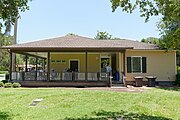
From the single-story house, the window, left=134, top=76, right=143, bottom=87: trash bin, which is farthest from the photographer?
the window

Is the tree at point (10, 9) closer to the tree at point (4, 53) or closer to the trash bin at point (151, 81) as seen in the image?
the trash bin at point (151, 81)

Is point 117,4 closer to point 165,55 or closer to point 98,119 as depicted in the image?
point 98,119

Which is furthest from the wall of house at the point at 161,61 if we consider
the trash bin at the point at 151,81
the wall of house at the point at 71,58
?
the wall of house at the point at 71,58

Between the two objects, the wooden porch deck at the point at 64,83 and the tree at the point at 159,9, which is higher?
the tree at the point at 159,9

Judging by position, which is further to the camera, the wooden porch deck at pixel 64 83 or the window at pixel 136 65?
the window at pixel 136 65

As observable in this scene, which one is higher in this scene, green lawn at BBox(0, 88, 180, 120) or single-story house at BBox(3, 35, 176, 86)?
single-story house at BBox(3, 35, 176, 86)

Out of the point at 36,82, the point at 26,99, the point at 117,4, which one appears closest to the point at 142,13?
the point at 117,4

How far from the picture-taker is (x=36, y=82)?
73.8ft

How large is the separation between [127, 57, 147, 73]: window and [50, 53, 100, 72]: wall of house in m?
3.34

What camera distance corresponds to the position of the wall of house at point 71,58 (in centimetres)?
2667

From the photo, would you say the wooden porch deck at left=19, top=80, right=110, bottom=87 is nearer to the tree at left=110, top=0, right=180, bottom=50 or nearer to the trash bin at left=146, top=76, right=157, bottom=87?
the trash bin at left=146, top=76, right=157, bottom=87

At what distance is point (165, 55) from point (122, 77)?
5.09 m

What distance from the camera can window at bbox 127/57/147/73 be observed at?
2473 cm

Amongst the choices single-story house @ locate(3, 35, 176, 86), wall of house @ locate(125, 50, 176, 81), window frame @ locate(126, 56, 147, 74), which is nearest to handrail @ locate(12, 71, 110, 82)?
single-story house @ locate(3, 35, 176, 86)
